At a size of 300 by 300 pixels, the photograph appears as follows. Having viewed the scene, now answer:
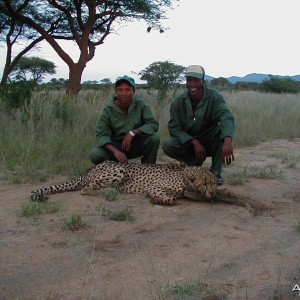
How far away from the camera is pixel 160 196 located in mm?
3824

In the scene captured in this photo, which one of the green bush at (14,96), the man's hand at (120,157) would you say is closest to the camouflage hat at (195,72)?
the man's hand at (120,157)

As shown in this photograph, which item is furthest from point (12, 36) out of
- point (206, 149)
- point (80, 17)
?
point (206, 149)

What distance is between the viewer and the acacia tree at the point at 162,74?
14750 millimetres

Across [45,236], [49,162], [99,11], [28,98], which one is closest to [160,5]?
[99,11]

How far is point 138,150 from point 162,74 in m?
10.8

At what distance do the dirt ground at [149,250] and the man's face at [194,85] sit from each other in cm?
121

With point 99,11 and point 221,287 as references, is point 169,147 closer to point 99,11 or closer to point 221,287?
point 221,287

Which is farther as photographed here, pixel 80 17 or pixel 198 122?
pixel 80 17

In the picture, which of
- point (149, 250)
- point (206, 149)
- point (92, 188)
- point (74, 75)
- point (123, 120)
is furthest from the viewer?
point (74, 75)

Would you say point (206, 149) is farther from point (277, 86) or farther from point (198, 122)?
point (277, 86)

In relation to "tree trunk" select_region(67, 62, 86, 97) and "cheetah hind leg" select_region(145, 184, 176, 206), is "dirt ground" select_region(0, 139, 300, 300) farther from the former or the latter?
"tree trunk" select_region(67, 62, 86, 97)

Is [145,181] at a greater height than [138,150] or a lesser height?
lesser

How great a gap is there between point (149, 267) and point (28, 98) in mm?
5040

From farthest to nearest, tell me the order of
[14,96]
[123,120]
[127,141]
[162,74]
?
[162,74] < [14,96] < [123,120] < [127,141]
